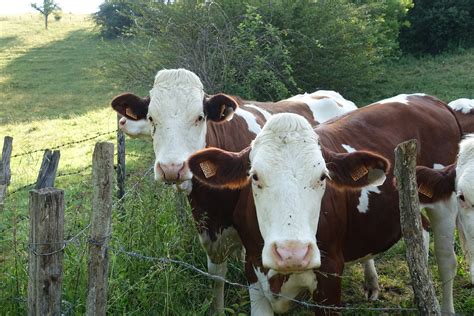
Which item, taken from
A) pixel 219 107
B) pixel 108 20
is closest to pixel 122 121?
pixel 219 107

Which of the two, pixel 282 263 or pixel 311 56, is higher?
pixel 282 263

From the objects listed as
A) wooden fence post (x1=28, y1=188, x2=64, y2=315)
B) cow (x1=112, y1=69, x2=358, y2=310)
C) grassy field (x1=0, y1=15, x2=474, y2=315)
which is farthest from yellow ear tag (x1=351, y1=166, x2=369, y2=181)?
wooden fence post (x1=28, y1=188, x2=64, y2=315)

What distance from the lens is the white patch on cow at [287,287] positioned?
337 cm

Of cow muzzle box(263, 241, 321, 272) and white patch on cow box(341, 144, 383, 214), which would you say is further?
white patch on cow box(341, 144, 383, 214)

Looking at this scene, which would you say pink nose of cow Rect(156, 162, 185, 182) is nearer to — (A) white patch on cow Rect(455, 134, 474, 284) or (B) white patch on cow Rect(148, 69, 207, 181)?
(B) white patch on cow Rect(148, 69, 207, 181)

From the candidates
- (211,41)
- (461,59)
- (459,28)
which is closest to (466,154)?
(211,41)

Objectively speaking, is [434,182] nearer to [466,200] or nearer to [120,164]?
[466,200]

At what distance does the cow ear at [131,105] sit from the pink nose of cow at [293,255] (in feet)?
8.20

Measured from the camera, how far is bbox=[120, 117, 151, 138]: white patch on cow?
5.20m

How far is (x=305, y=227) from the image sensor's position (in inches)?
110

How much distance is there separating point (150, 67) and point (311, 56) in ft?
13.5

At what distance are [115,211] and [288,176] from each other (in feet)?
8.81

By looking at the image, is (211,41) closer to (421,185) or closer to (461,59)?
(421,185)

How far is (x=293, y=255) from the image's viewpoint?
8.71ft
